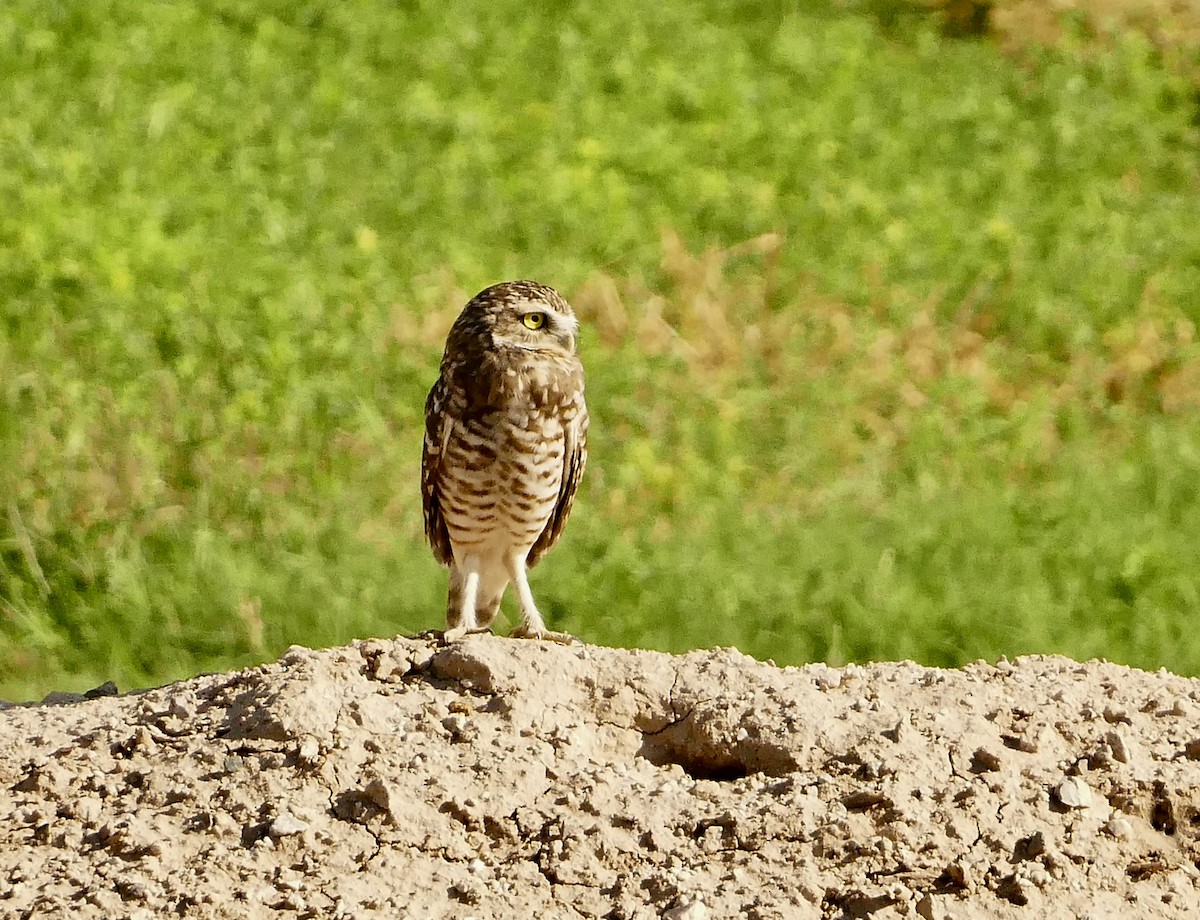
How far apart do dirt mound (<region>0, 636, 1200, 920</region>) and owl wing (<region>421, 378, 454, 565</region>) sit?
5.38 ft

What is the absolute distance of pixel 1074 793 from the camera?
4625 mm

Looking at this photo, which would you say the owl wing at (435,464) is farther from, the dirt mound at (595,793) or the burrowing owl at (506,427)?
the dirt mound at (595,793)

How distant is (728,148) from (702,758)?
9.64 metres

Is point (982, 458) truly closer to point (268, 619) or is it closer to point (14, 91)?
point (268, 619)

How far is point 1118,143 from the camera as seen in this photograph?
14852 millimetres

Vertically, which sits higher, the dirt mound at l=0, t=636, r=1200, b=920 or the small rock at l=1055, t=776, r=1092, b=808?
the small rock at l=1055, t=776, r=1092, b=808

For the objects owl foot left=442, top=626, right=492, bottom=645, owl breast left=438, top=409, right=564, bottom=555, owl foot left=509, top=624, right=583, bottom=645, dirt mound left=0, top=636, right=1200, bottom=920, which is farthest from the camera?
owl breast left=438, top=409, right=564, bottom=555

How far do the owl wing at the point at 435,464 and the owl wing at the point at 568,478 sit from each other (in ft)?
1.20

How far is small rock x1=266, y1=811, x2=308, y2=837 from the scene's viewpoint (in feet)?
14.8

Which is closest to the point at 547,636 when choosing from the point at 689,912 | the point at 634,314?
the point at 689,912

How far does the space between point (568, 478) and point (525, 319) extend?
31.9 inches

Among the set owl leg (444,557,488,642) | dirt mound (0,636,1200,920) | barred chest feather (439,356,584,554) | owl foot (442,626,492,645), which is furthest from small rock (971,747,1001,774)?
owl leg (444,557,488,642)

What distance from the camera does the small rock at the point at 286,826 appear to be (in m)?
4.50

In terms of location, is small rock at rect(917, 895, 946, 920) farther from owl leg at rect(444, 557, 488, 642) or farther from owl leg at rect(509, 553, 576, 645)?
owl leg at rect(444, 557, 488, 642)
